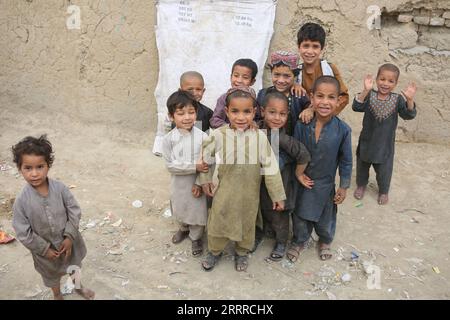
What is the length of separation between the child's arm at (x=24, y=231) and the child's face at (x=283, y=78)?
167 centimetres

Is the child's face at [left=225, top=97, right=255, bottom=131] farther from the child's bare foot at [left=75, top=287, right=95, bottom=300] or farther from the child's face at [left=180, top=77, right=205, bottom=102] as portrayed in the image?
the child's bare foot at [left=75, top=287, right=95, bottom=300]

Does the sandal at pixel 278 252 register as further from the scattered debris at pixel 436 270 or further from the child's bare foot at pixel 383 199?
the child's bare foot at pixel 383 199

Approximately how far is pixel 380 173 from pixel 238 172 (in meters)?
1.53

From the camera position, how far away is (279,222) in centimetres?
290

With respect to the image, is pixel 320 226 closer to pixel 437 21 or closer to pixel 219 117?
pixel 219 117

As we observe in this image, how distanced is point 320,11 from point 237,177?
7.19ft

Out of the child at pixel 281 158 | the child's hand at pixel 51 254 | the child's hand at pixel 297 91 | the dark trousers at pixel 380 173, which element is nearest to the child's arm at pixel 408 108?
the dark trousers at pixel 380 173

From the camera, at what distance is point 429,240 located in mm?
3182

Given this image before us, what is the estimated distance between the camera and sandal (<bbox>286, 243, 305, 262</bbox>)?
9.69ft

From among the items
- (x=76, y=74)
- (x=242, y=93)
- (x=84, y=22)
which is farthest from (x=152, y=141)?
(x=242, y=93)

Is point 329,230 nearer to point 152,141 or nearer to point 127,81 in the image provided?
point 152,141

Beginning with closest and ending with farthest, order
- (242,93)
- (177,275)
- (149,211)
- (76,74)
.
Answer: (242,93)
(177,275)
(149,211)
(76,74)

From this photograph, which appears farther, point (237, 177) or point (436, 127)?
point (436, 127)

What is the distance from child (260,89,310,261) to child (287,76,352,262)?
2.7 inches
